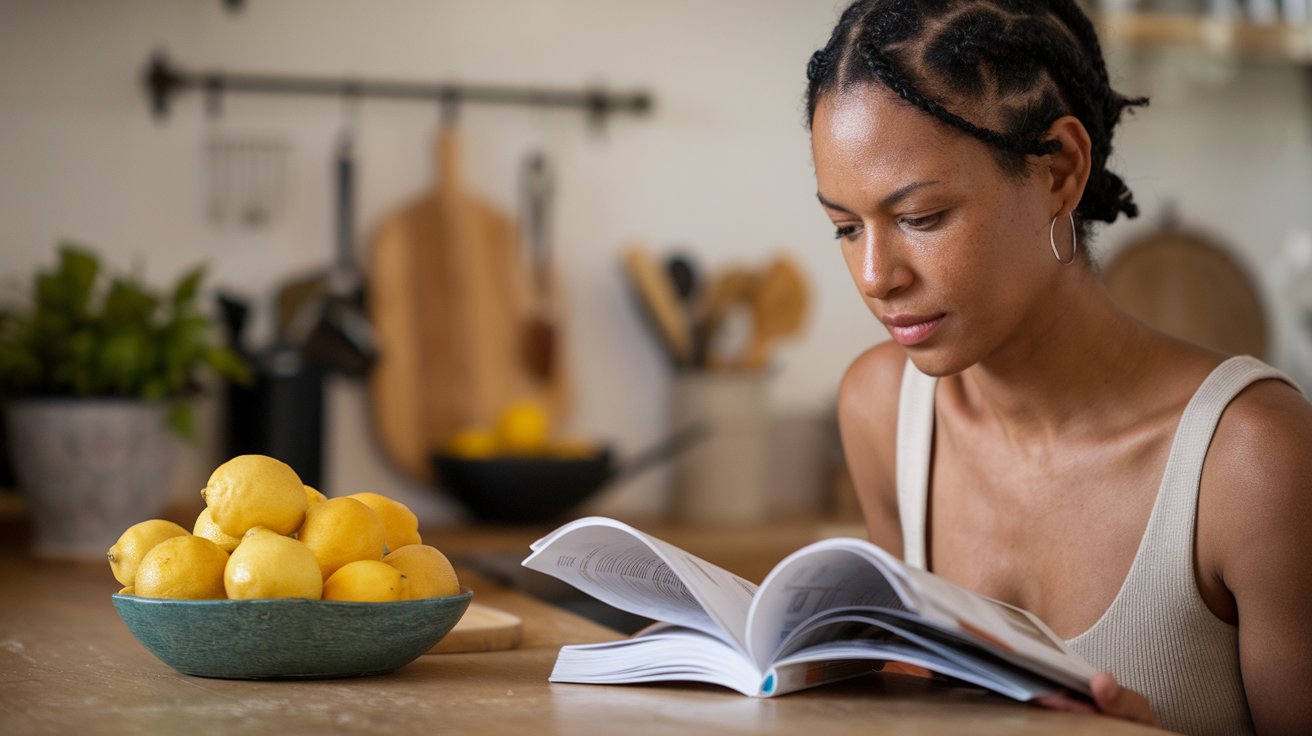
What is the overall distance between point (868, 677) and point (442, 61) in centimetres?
175

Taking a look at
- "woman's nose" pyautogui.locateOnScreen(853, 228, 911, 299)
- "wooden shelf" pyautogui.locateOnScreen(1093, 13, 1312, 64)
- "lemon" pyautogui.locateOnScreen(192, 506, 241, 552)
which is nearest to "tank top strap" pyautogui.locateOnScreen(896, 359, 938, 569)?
"woman's nose" pyautogui.locateOnScreen(853, 228, 911, 299)

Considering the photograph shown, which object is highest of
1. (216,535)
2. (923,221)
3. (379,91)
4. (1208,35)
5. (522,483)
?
(1208,35)

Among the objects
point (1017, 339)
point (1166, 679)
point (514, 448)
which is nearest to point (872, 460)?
point (1017, 339)

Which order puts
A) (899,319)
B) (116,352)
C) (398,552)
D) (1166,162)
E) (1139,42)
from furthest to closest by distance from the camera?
(1166,162)
(1139,42)
(116,352)
(899,319)
(398,552)

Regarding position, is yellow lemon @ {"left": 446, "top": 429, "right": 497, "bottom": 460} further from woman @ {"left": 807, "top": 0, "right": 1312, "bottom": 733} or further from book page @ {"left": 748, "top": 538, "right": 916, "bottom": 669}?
book page @ {"left": 748, "top": 538, "right": 916, "bottom": 669}

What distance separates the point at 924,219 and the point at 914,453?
1.24ft

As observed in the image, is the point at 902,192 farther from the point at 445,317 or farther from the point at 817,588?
the point at 445,317

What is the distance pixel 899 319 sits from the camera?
0.98 m

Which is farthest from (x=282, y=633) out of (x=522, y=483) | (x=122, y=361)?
(x=522, y=483)

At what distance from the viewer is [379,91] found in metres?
2.34

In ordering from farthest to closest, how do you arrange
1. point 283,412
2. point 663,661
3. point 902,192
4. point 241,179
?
1. point 241,179
2. point 283,412
3. point 902,192
4. point 663,661

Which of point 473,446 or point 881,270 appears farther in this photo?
point 473,446

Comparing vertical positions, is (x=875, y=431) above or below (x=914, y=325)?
below

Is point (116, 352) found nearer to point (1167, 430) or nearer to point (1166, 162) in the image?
point (1167, 430)
